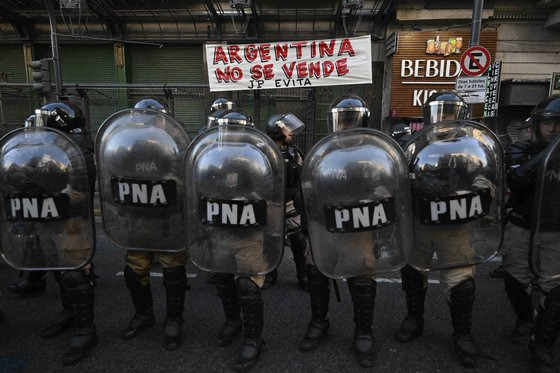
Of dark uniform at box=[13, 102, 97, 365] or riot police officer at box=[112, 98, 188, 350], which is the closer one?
dark uniform at box=[13, 102, 97, 365]

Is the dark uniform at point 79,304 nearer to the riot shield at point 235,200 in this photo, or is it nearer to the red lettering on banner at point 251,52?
the riot shield at point 235,200

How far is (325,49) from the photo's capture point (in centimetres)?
775

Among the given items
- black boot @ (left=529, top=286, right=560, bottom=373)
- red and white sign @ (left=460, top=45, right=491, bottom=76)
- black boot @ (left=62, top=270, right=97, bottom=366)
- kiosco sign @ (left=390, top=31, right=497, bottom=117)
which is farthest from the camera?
kiosco sign @ (left=390, top=31, right=497, bottom=117)

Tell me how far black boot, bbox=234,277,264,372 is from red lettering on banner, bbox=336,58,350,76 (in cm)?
640

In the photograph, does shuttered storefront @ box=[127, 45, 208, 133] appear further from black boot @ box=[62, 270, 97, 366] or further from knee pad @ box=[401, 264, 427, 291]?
knee pad @ box=[401, 264, 427, 291]

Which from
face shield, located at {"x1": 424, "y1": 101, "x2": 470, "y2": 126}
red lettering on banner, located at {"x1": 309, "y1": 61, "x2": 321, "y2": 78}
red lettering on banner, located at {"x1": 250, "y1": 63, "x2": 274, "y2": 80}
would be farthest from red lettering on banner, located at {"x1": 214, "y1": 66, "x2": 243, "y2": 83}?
face shield, located at {"x1": 424, "y1": 101, "x2": 470, "y2": 126}

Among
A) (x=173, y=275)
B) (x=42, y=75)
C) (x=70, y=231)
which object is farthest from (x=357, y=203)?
(x=42, y=75)

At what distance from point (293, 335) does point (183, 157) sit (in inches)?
61.0

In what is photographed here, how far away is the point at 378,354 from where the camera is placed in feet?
8.44

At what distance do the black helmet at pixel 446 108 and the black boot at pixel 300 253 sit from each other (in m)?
1.63

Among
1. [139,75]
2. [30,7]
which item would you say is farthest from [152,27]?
[30,7]

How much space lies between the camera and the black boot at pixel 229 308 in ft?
8.40

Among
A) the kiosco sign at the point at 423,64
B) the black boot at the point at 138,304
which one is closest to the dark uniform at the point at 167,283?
the black boot at the point at 138,304

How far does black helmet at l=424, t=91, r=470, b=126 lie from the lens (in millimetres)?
2541
